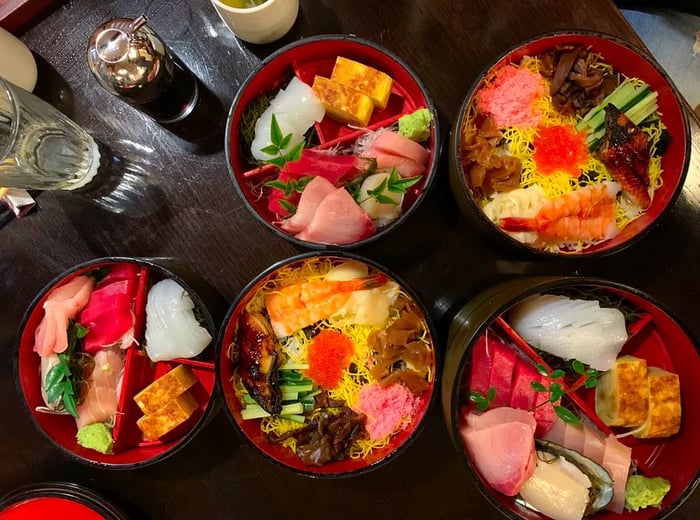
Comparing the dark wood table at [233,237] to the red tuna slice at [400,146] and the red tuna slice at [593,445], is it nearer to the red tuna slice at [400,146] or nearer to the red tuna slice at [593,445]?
the red tuna slice at [400,146]

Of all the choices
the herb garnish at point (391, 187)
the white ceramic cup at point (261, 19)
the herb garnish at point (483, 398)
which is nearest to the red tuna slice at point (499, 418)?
the herb garnish at point (483, 398)

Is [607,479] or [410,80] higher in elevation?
[410,80]

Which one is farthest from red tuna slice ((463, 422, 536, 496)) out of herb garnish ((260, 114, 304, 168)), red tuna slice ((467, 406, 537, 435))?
herb garnish ((260, 114, 304, 168))

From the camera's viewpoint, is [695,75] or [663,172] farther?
[695,75]

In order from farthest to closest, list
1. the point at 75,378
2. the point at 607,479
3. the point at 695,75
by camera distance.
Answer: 1. the point at 695,75
2. the point at 75,378
3. the point at 607,479

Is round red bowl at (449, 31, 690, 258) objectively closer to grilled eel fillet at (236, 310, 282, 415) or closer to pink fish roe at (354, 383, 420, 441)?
pink fish roe at (354, 383, 420, 441)

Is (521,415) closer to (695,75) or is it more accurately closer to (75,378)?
(75,378)

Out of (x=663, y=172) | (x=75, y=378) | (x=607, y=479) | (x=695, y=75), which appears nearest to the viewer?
(x=607, y=479)

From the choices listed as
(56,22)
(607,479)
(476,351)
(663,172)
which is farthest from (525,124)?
(56,22)
